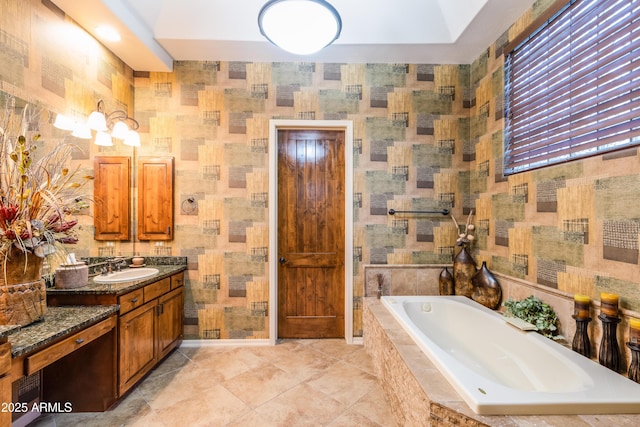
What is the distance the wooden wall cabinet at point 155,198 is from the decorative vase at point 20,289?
1.30m

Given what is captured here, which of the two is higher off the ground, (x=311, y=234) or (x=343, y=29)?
(x=343, y=29)

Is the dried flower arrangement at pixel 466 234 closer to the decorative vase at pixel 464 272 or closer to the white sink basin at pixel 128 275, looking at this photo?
the decorative vase at pixel 464 272

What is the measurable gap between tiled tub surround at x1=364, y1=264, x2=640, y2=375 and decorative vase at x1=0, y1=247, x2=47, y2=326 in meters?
2.43

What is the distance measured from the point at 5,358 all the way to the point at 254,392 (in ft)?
4.75

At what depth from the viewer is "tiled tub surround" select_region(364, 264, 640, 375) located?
1.46 m

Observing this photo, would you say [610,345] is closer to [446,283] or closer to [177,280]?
[446,283]

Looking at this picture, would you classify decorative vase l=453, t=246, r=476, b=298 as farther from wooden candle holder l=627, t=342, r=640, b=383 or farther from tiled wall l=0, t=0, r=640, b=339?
wooden candle holder l=627, t=342, r=640, b=383

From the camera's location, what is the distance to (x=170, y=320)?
Result: 2.54 m

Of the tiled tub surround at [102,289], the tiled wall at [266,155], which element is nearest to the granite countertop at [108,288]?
the tiled tub surround at [102,289]

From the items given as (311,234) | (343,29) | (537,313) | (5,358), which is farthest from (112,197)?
(537,313)

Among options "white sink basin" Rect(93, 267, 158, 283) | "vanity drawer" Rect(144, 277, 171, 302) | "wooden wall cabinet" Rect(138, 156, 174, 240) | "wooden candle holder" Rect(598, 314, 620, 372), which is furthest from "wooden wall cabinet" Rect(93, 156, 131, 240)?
"wooden candle holder" Rect(598, 314, 620, 372)

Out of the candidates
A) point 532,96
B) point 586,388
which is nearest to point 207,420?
point 586,388

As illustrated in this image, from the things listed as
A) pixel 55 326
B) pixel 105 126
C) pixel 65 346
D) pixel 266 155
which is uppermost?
pixel 105 126

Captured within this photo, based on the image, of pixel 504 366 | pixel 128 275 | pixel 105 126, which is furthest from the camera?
pixel 128 275
